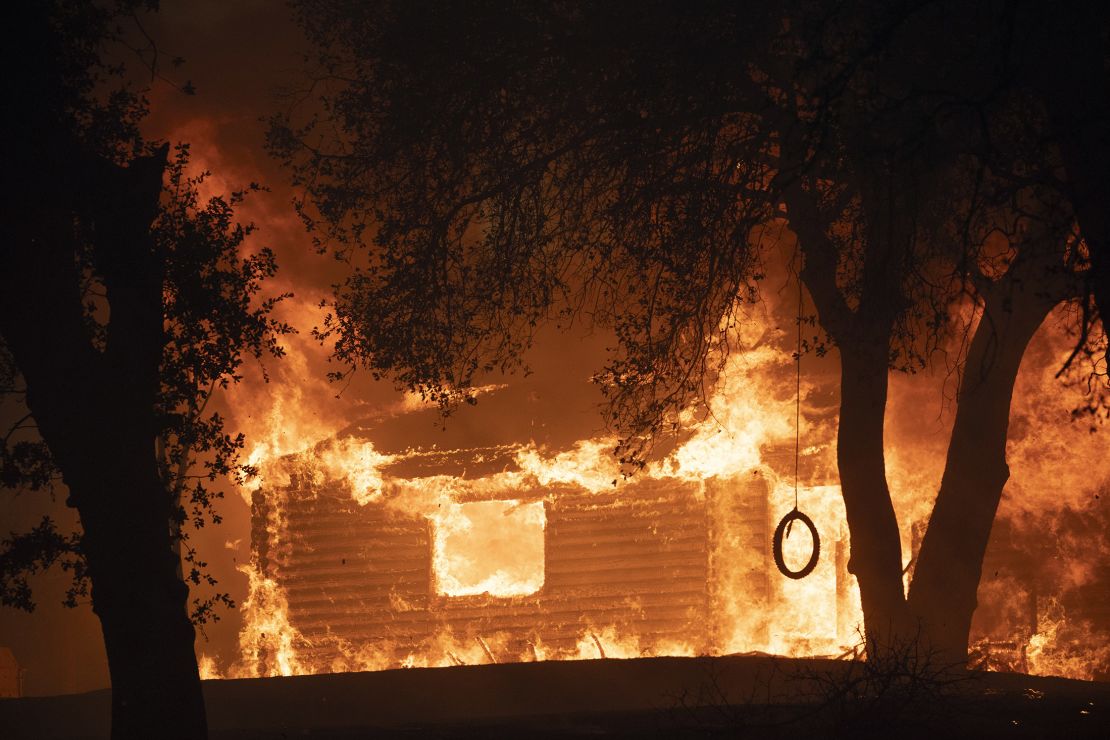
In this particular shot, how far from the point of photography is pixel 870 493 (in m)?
11.2

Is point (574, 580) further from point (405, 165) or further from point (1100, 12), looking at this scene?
point (1100, 12)

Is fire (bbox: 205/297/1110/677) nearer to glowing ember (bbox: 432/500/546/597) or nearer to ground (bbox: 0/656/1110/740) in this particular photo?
glowing ember (bbox: 432/500/546/597)

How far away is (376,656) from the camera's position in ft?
69.3

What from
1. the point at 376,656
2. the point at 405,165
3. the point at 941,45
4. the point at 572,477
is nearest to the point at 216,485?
the point at 376,656

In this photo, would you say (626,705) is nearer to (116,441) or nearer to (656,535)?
(116,441)

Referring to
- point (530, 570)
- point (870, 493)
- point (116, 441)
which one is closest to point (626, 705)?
point (870, 493)

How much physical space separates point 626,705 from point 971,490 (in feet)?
14.4

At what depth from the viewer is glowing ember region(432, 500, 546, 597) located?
21.8 metres

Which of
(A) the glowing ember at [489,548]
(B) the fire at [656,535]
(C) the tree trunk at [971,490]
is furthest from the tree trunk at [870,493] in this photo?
(A) the glowing ember at [489,548]

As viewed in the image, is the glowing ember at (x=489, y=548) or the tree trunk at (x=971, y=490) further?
the glowing ember at (x=489, y=548)

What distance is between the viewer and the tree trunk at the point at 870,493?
11.0 meters

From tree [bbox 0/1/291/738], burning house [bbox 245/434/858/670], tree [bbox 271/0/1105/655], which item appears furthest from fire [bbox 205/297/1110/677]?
tree [bbox 0/1/291/738]

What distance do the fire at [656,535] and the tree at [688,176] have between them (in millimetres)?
8372

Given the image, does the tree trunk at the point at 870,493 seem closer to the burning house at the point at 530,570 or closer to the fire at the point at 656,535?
the fire at the point at 656,535
